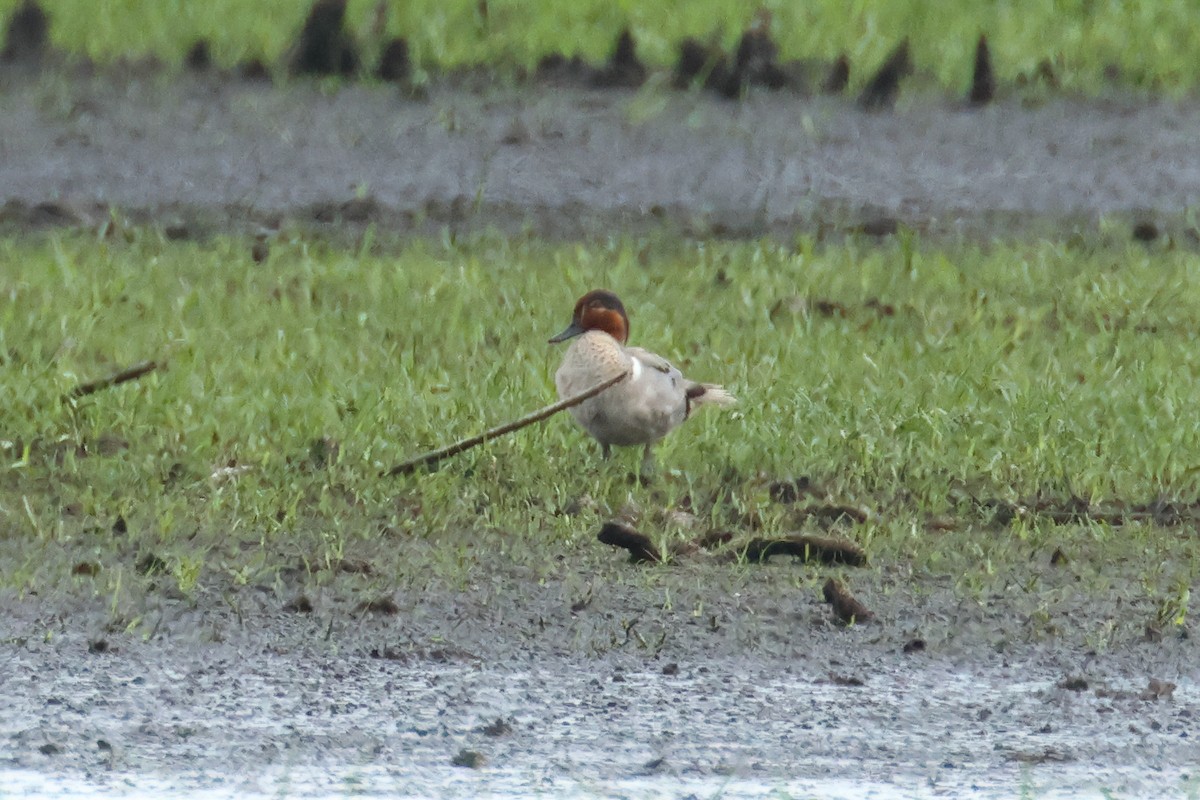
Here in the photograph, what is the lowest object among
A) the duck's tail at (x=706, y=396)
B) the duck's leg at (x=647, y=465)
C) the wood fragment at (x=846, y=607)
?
the duck's leg at (x=647, y=465)

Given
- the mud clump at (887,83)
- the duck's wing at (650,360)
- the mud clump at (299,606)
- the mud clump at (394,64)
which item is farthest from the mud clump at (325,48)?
the mud clump at (299,606)

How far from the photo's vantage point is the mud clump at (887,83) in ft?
41.2

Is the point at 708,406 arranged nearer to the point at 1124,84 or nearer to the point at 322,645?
the point at 322,645

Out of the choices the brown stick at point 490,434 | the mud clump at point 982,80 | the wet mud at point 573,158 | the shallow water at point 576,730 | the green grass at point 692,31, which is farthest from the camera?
the green grass at point 692,31

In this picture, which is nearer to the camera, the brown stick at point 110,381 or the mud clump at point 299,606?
the mud clump at point 299,606

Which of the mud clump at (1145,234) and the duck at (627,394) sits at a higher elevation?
the duck at (627,394)

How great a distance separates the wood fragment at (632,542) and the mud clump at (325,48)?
732 centimetres

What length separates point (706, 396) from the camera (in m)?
7.01

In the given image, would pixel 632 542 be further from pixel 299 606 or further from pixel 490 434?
pixel 299 606

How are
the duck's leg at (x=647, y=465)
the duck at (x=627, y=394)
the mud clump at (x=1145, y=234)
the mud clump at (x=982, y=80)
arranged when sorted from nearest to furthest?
the duck at (x=627, y=394) < the duck's leg at (x=647, y=465) < the mud clump at (x=1145, y=234) < the mud clump at (x=982, y=80)

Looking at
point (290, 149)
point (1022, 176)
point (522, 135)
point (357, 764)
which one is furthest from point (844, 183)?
point (357, 764)

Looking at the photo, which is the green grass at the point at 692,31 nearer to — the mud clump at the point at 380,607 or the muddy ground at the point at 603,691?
the muddy ground at the point at 603,691

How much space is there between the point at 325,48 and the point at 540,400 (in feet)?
19.1

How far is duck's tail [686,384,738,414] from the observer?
274 inches
